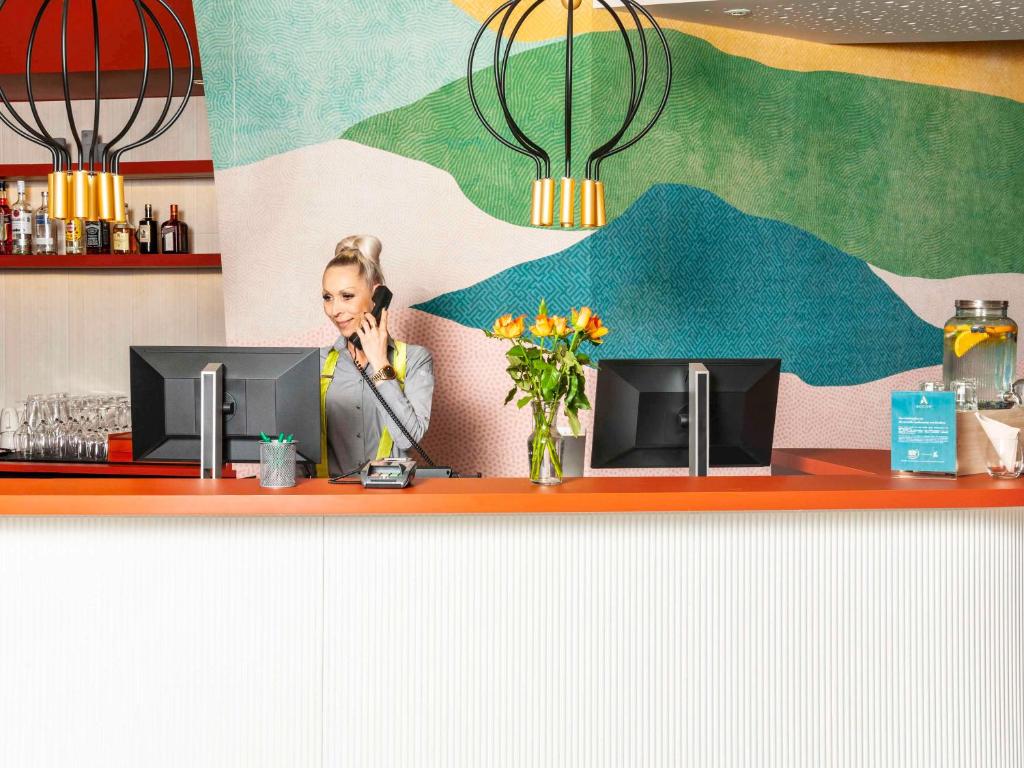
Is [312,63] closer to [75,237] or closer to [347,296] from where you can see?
[347,296]

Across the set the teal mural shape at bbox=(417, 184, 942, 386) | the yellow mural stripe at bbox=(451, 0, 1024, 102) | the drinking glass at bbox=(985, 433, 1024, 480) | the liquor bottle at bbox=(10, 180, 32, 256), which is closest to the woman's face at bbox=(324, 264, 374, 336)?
the teal mural shape at bbox=(417, 184, 942, 386)

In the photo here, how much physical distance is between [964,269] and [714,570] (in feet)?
8.63

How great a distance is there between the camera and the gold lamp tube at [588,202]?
270 centimetres

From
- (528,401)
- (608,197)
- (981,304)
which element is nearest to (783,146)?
(608,197)

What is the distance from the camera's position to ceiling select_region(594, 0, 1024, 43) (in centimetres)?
356

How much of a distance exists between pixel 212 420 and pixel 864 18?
2948 millimetres

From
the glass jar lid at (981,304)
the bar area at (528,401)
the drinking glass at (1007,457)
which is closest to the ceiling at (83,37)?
the bar area at (528,401)

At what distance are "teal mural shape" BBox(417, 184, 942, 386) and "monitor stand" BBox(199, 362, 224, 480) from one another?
153cm

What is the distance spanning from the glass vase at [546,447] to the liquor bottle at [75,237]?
3231mm

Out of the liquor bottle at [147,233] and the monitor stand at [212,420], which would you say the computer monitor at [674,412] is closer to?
the monitor stand at [212,420]

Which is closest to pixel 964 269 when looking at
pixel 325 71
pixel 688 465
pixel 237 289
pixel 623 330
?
pixel 623 330

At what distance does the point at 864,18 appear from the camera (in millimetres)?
3736

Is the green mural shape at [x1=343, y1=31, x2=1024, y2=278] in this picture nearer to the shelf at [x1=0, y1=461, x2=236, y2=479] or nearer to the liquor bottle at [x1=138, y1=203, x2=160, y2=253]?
the liquor bottle at [x1=138, y1=203, x2=160, y2=253]

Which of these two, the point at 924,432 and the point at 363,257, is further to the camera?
the point at 363,257
